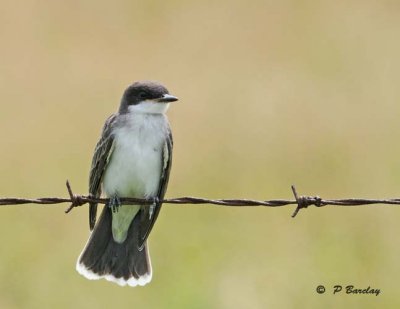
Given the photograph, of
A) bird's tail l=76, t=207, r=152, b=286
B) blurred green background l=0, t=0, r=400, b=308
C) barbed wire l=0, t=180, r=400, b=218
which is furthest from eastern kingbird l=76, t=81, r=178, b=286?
blurred green background l=0, t=0, r=400, b=308

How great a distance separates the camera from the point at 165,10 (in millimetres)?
20406

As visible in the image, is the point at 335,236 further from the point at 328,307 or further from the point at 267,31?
the point at 267,31

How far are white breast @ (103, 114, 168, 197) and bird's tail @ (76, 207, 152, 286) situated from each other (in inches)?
16.1

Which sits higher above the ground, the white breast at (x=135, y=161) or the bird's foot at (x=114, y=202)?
the white breast at (x=135, y=161)

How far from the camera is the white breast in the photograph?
9.59 metres

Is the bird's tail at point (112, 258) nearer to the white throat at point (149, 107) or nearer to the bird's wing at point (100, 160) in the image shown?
the bird's wing at point (100, 160)

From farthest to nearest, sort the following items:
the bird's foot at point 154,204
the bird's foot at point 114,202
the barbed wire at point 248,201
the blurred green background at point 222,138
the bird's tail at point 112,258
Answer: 1. the blurred green background at point 222,138
2. the bird's tail at point 112,258
3. the bird's foot at point 114,202
4. the bird's foot at point 154,204
5. the barbed wire at point 248,201

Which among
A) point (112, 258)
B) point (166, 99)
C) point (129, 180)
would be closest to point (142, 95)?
point (166, 99)

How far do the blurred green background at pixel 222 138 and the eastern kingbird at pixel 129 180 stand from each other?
6.87 ft

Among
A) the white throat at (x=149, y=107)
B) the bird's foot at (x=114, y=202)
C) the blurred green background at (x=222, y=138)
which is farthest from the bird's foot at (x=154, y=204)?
the blurred green background at (x=222, y=138)

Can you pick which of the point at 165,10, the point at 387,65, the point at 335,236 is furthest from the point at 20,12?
the point at 335,236

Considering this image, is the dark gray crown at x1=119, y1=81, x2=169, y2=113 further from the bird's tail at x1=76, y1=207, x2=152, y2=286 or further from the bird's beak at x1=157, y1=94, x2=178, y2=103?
the bird's tail at x1=76, y1=207, x2=152, y2=286

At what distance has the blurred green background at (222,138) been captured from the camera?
41.5 feet

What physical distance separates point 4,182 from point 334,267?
3950 mm
